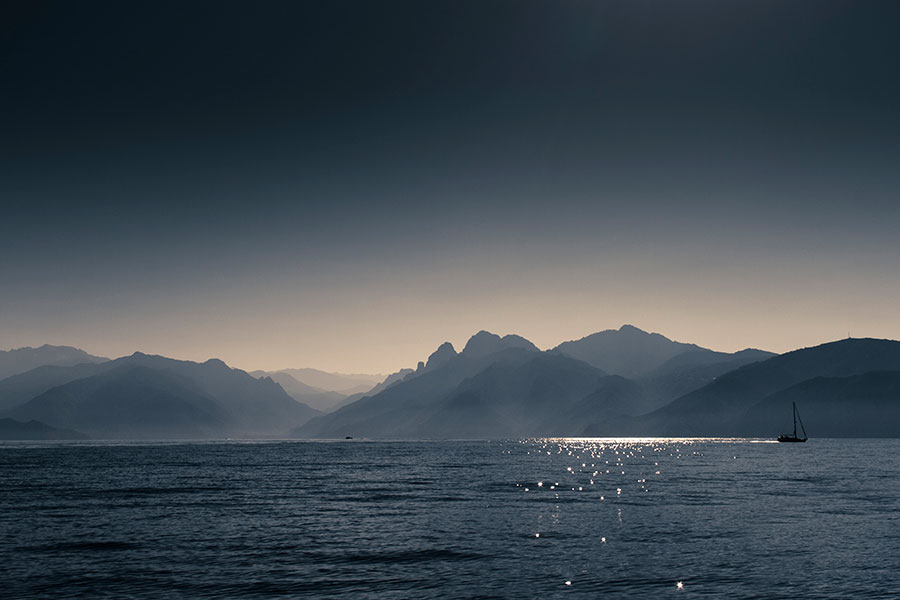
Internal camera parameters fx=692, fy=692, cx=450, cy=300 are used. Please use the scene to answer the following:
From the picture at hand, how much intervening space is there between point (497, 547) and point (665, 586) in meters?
14.3

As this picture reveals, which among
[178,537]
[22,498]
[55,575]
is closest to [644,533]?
[178,537]

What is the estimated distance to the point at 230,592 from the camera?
3403cm

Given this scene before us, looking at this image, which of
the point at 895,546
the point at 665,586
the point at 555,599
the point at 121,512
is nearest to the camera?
the point at 555,599

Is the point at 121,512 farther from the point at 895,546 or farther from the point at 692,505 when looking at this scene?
the point at 895,546

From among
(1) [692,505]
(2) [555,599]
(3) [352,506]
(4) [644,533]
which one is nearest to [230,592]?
(2) [555,599]

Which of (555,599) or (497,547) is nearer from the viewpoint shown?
(555,599)

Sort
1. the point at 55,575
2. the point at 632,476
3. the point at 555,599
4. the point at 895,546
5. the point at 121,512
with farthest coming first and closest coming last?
1. the point at 632,476
2. the point at 121,512
3. the point at 895,546
4. the point at 55,575
5. the point at 555,599

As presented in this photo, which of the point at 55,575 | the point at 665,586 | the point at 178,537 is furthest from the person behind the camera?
the point at 178,537

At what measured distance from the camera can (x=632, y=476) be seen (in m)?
120

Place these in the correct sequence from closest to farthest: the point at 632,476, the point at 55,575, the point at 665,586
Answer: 1. the point at 665,586
2. the point at 55,575
3. the point at 632,476

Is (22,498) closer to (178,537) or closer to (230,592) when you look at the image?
(178,537)

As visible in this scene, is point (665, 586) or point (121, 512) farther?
point (121, 512)

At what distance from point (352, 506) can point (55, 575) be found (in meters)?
35.4

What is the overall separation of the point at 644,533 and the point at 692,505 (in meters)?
21.3
